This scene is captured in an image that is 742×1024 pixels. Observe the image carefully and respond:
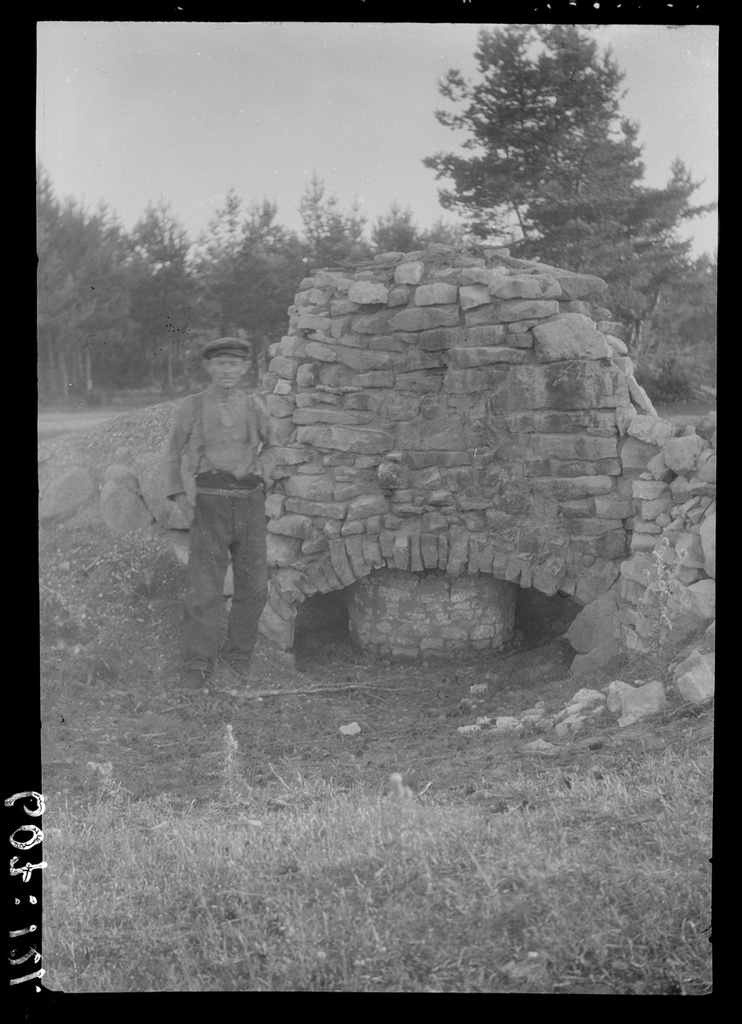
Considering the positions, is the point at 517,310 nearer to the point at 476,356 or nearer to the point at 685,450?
the point at 476,356

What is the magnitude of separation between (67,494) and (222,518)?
0.66 m

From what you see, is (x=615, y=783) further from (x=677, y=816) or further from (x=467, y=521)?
(x=467, y=521)

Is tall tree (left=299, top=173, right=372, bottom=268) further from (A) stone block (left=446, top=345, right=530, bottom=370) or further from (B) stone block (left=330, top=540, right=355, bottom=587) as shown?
(B) stone block (left=330, top=540, right=355, bottom=587)

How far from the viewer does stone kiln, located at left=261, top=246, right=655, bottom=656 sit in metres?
4.06

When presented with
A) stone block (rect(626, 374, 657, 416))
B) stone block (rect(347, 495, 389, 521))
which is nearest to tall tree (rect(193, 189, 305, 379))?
stone block (rect(347, 495, 389, 521))

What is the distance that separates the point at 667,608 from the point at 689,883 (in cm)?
113

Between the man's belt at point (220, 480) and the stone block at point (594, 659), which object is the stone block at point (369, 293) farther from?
the stone block at point (594, 659)

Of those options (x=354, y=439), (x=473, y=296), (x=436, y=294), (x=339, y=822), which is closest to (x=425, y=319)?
(x=436, y=294)

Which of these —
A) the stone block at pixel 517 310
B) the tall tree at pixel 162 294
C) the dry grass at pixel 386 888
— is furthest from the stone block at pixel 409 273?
the dry grass at pixel 386 888

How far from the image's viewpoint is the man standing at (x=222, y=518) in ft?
13.0

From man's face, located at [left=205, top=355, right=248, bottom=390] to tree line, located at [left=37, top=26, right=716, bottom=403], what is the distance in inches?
2.4

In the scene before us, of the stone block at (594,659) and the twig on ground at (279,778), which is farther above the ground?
the stone block at (594,659)

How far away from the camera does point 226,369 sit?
3883mm

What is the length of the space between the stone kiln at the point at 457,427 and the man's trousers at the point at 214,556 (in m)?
0.09
